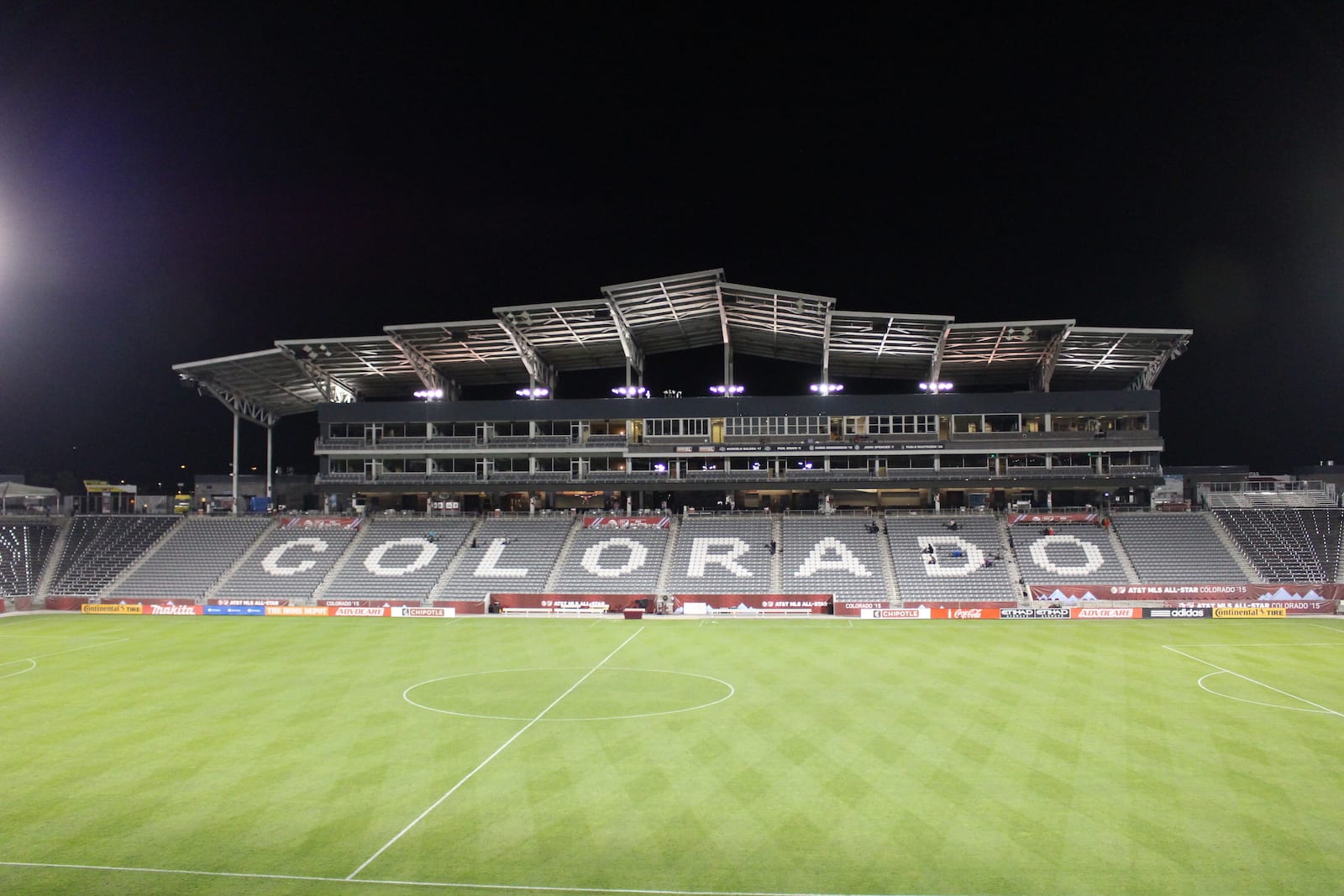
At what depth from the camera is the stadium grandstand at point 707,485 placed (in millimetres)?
51250

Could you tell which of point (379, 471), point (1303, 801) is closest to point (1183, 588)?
point (1303, 801)

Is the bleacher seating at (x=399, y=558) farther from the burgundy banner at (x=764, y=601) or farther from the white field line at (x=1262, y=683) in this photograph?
the white field line at (x=1262, y=683)

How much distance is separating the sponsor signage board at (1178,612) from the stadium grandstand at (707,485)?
1.61m

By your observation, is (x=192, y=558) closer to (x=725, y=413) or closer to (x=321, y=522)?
(x=321, y=522)

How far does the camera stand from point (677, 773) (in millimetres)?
18422

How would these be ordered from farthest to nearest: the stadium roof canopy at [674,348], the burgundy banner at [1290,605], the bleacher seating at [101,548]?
the bleacher seating at [101,548], the stadium roof canopy at [674,348], the burgundy banner at [1290,605]

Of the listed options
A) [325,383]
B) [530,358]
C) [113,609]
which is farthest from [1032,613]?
[113,609]

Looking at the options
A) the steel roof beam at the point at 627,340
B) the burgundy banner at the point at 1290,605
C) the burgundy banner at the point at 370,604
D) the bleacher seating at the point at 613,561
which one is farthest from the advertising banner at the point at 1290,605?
the burgundy banner at the point at 370,604

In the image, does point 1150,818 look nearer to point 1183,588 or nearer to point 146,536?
point 1183,588

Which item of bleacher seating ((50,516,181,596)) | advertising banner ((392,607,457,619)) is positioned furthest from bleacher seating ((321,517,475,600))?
bleacher seating ((50,516,181,596))

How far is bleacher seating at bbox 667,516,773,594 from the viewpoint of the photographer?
5062 centimetres

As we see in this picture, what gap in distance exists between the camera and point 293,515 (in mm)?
62812

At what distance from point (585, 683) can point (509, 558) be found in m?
28.1

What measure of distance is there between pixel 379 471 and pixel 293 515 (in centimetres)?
701
